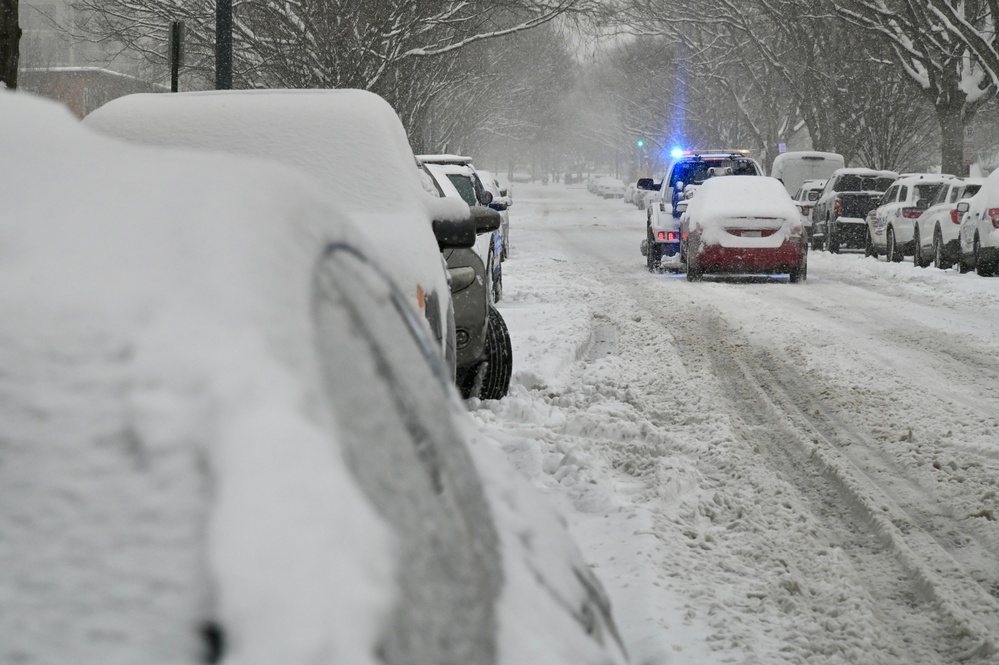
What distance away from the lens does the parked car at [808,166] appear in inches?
1581

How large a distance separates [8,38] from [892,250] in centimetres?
1826

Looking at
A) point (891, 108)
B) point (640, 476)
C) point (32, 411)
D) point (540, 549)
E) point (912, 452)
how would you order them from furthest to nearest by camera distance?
1. point (891, 108)
2. point (912, 452)
3. point (640, 476)
4. point (540, 549)
5. point (32, 411)

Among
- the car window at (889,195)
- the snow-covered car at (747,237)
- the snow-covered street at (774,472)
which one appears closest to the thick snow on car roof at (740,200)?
the snow-covered car at (747,237)

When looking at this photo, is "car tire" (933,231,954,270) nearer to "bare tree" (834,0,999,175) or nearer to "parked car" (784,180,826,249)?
"parked car" (784,180,826,249)

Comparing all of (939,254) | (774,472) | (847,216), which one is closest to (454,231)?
(774,472)

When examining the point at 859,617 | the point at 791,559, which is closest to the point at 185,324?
the point at 859,617

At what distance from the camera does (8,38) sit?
993 cm

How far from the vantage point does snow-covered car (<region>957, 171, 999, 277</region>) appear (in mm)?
18906

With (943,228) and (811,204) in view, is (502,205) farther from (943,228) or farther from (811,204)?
(811,204)

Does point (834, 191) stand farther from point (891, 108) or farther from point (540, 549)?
point (540, 549)

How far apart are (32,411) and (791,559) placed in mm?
3891

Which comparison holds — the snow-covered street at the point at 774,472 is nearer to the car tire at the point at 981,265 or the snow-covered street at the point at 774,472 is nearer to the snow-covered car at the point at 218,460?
the snow-covered car at the point at 218,460

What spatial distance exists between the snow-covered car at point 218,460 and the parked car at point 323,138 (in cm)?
361

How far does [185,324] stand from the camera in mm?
1533
